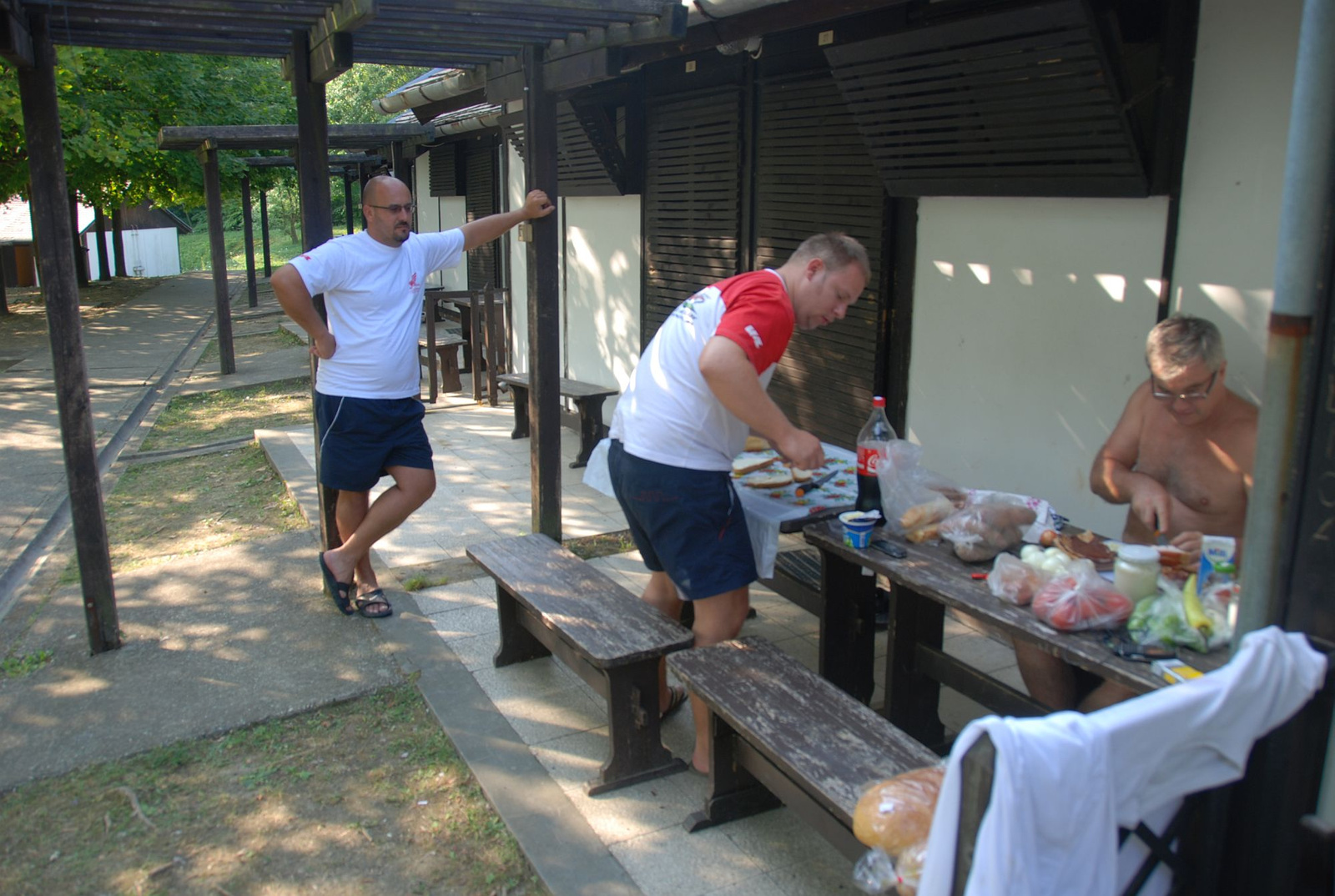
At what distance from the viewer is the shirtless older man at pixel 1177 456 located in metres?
2.96

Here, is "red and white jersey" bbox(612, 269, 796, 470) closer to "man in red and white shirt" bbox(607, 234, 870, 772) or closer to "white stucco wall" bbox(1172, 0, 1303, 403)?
"man in red and white shirt" bbox(607, 234, 870, 772)

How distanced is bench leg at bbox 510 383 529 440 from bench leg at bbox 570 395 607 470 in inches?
38.0

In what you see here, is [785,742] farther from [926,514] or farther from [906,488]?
[906,488]

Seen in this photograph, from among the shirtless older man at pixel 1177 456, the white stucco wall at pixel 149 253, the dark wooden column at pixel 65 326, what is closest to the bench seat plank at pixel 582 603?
the shirtless older man at pixel 1177 456

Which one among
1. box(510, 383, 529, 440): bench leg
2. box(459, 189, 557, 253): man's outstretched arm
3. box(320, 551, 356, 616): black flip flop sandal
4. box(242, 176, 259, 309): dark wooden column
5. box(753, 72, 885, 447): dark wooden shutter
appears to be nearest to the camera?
box(459, 189, 557, 253): man's outstretched arm

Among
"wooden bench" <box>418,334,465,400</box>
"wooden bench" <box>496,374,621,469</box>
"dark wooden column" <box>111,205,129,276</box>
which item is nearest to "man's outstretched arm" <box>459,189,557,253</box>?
"wooden bench" <box>496,374,621,469</box>

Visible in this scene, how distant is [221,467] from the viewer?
25.7 feet

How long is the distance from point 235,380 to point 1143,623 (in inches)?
457

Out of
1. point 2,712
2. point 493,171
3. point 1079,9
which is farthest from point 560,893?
point 493,171

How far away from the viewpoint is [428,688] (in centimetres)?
396

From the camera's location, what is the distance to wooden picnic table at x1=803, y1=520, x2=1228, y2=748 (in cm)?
237

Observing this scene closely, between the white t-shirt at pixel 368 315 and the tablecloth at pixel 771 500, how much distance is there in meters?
1.02

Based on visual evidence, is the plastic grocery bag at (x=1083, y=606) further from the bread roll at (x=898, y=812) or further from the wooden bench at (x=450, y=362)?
the wooden bench at (x=450, y=362)

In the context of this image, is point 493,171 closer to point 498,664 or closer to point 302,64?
point 302,64
